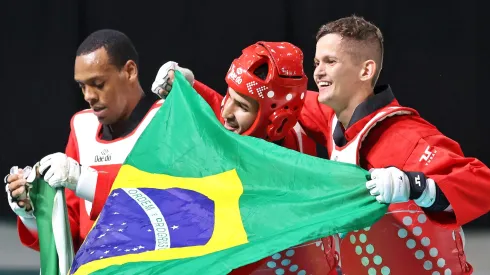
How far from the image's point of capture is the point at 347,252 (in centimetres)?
338

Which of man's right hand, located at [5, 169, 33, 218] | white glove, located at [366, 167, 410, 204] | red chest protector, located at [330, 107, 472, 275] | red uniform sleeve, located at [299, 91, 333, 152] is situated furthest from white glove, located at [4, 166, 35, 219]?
white glove, located at [366, 167, 410, 204]

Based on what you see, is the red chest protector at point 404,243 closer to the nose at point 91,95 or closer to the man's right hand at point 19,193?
the nose at point 91,95

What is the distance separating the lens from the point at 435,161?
3143 mm

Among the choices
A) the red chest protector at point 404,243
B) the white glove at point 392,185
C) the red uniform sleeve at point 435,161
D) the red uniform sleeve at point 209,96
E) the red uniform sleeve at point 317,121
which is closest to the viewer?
the white glove at point 392,185

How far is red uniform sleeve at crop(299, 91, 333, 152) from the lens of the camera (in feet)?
12.1

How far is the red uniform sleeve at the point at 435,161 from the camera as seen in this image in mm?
3074

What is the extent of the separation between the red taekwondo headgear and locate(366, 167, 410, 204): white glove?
51 cm

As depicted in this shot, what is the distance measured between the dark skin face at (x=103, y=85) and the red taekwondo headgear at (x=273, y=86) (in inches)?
18.1

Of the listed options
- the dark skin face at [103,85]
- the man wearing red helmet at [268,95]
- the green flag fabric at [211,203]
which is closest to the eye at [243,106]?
the man wearing red helmet at [268,95]

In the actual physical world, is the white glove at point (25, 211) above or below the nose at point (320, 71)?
below

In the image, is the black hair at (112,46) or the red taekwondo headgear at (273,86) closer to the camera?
the red taekwondo headgear at (273,86)

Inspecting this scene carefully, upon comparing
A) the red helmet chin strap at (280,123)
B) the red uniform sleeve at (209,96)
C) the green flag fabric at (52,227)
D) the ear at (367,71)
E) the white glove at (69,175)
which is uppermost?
the ear at (367,71)

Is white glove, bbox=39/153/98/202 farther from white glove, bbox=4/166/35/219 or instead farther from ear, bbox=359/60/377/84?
ear, bbox=359/60/377/84

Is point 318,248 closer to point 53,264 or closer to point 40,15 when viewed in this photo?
point 53,264
